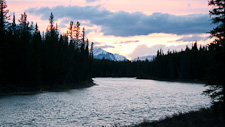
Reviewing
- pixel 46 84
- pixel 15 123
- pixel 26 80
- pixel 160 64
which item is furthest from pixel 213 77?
pixel 160 64

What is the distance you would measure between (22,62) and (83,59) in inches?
1283

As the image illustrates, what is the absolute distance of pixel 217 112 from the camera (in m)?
21.3

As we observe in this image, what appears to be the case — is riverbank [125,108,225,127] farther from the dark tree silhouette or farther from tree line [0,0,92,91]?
tree line [0,0,92,91]

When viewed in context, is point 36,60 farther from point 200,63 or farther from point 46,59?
point 200,63

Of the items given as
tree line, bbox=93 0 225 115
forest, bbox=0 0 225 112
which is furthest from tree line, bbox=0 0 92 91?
tree line, bbox=93 0 225 115

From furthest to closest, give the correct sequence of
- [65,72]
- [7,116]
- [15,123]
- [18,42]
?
1. [65,72]
2. [18,42]
3. [7,116]
4. [15,123]

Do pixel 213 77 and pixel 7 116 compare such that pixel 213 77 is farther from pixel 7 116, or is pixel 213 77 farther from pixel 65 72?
pixel 65 72

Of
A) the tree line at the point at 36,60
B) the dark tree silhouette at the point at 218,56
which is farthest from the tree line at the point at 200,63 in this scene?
the tree line at the point at 36,60

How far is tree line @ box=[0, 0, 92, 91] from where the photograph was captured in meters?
52.6

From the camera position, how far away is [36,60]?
58.3m

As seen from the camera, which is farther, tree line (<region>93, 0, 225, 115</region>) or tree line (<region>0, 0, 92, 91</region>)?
tree line (<region>0, 0, 92, 91</region>)

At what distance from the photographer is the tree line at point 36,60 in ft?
172

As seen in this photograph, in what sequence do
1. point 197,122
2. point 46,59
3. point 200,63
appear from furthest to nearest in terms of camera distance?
1. point 200,63
2. point 46,59
3. point 197,122

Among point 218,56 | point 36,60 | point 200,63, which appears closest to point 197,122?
point 218,56
